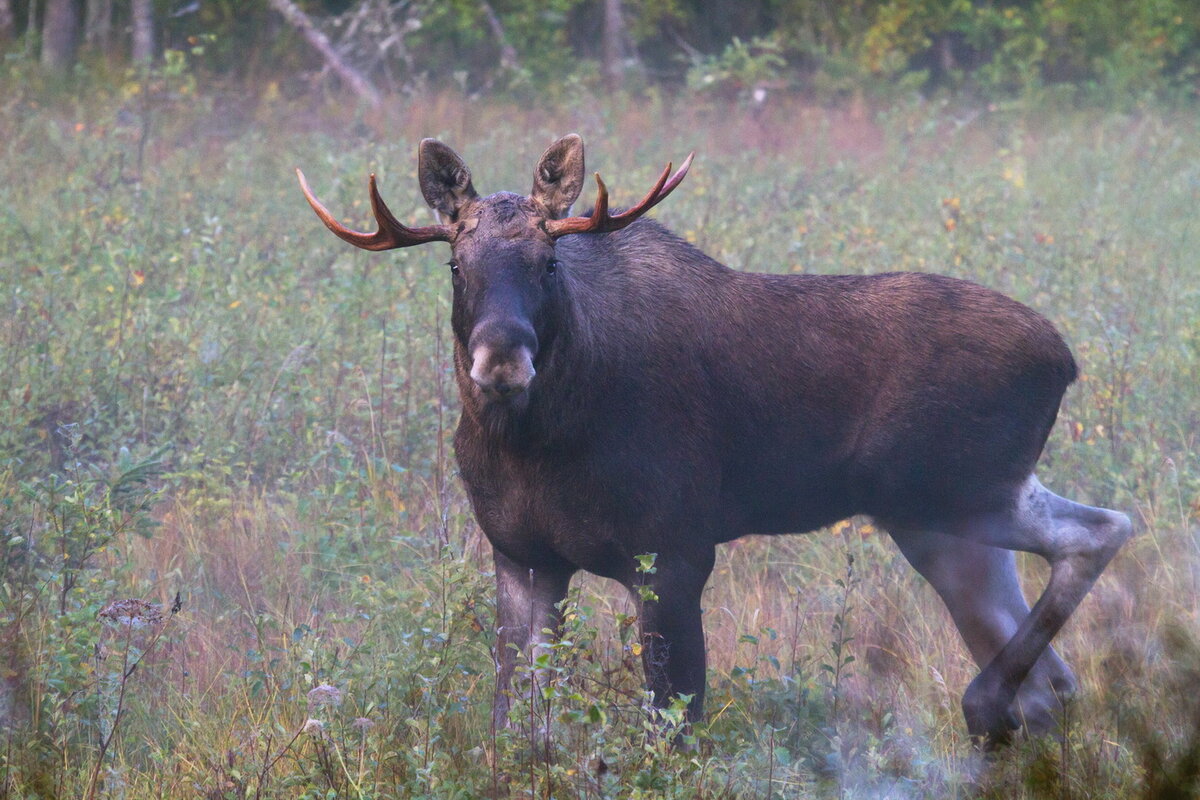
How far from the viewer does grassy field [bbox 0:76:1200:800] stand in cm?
394

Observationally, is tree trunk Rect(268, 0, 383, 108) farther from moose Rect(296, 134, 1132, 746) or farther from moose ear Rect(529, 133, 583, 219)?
moose ear Rect(529, 133, 583, 219)

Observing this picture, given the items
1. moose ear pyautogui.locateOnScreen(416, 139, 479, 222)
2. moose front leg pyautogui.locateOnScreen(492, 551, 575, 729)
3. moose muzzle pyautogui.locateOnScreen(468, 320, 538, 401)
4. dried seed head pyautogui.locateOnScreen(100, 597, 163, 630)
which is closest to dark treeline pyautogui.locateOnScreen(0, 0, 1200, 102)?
moose ear pyautogui.locateOnScreen(416, 139, 479, 222)

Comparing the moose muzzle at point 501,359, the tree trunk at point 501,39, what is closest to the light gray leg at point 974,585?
the moose muzzle at point 501,359

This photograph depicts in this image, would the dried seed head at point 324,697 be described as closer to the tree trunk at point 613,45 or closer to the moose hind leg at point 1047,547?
the moose hind leg at point 1047,547

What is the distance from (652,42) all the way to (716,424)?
1892cm

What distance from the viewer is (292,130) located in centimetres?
1399

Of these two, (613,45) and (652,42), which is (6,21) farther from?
(652,42)

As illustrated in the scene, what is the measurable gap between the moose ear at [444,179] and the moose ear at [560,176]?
0.22 metres

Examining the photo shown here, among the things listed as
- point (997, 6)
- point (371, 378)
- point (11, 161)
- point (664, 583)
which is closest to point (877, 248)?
point (371, 378)

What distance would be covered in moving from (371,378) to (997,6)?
62.4 ft

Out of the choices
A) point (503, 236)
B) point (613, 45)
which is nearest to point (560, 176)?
point (503, 236)

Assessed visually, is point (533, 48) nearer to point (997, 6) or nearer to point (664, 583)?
point (997, 6)

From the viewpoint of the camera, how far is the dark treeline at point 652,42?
17.5 meters

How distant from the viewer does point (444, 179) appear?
4289mm
